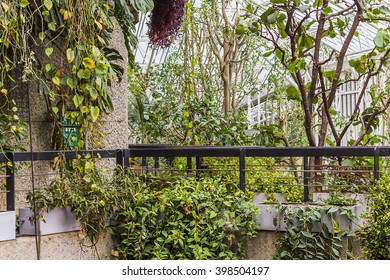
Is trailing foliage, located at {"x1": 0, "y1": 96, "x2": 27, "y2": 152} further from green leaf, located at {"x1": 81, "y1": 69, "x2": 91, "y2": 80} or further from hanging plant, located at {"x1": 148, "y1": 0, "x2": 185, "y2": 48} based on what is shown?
hanging plant, located at {"x1": 148, "y1": 0, "x2": 185, "y2": 48}

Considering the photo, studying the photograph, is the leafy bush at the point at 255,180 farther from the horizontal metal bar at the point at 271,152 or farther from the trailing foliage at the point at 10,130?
the trailing foliage at the point at 10,130

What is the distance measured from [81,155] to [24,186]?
1.67 ft

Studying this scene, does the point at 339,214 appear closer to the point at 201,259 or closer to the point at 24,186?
the point at 201,259

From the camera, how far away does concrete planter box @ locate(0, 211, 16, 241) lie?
141 inches

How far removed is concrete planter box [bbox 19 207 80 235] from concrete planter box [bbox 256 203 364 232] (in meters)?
1.17

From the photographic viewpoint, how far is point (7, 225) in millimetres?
3598

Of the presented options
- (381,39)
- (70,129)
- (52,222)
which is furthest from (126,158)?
(381,39)

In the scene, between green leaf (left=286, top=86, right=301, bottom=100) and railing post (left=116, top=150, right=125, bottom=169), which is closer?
railing post (left=116, top=150, right=125, bottom=169)

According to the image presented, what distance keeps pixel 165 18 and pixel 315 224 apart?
241cm

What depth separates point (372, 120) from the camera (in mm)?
5820

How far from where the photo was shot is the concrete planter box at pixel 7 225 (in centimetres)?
357

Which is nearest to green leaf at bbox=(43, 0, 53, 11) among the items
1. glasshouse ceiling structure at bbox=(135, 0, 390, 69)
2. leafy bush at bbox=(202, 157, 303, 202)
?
leafy bush at bbox=(202, 157, 303, 202)

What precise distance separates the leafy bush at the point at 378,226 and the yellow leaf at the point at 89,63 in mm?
1839

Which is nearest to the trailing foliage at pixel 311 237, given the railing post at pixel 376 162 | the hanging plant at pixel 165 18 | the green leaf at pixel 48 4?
the railing post at pixel 376 162
